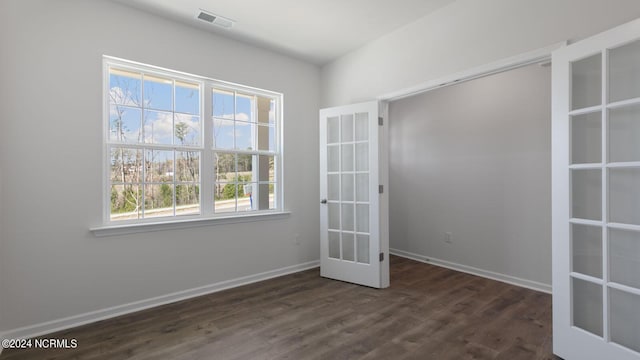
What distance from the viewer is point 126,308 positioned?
2.80m

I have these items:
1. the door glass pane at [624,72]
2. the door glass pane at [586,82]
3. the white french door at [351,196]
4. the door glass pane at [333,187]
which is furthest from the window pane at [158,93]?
the door glass pane at [624,72]

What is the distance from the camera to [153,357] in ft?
6.87

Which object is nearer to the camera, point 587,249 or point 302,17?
point 587,249

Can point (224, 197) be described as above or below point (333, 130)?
below

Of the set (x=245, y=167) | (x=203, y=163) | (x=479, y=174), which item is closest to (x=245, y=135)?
(x=245, y=167)

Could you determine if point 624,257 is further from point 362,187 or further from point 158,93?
point 158,93

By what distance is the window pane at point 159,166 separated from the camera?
307 cm

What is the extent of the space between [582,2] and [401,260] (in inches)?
140

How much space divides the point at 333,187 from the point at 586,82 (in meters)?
2.58

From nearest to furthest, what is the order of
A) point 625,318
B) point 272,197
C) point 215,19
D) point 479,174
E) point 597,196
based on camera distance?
point 625,318
point 597,196
point 215,19
point 479,174
point 272,197

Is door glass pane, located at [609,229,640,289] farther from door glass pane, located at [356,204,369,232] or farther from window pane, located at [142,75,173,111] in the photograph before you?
window pane, located at [142,75,173,111]

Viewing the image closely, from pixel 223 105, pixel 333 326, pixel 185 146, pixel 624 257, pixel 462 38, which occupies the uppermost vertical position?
pixel 462 38

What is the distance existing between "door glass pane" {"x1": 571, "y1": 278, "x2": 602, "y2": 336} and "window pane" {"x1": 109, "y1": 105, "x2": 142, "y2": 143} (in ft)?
12.6

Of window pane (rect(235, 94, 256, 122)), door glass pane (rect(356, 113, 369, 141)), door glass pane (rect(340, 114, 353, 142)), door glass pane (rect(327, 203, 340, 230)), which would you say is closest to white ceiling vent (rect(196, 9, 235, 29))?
window pane (rect(235, 94, 256, 122))
